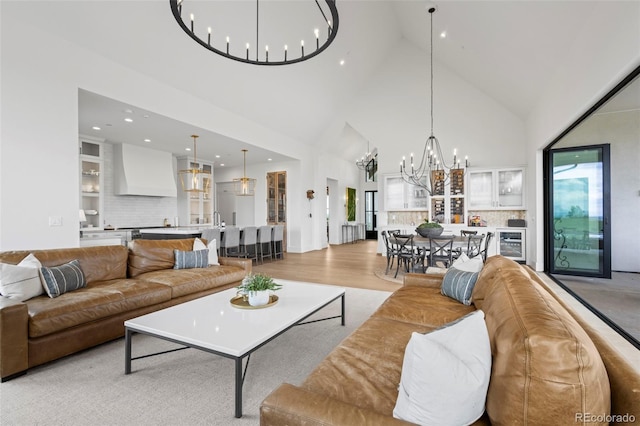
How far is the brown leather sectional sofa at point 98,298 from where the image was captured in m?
2.22

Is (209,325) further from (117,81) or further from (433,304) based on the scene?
(117,81)

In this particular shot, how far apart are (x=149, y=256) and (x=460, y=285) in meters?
3.62

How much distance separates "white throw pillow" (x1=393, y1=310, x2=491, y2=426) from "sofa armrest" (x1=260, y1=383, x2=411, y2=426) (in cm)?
8

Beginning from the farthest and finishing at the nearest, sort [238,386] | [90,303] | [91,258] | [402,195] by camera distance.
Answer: [402,195]
[91,258]
[90,303]
[238,386]

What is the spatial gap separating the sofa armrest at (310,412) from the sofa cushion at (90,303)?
2263 millimetres

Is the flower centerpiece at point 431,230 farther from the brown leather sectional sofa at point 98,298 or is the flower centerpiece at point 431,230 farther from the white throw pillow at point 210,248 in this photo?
the white throw pillow at point 210,248

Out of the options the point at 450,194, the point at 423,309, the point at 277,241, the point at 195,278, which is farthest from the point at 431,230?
the point at 277,241

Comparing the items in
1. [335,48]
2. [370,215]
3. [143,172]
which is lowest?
[370,215]

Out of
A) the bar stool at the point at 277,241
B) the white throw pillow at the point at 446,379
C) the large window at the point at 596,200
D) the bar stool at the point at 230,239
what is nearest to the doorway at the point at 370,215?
the bar stool at the point at 277,241

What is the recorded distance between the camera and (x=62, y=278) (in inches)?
112

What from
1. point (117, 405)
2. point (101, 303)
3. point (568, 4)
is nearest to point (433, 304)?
point (117, 405)

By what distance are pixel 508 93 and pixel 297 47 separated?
4578 mm

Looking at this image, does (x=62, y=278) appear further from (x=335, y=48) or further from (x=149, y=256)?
(x=335, y=48)

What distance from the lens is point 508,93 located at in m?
6.53
